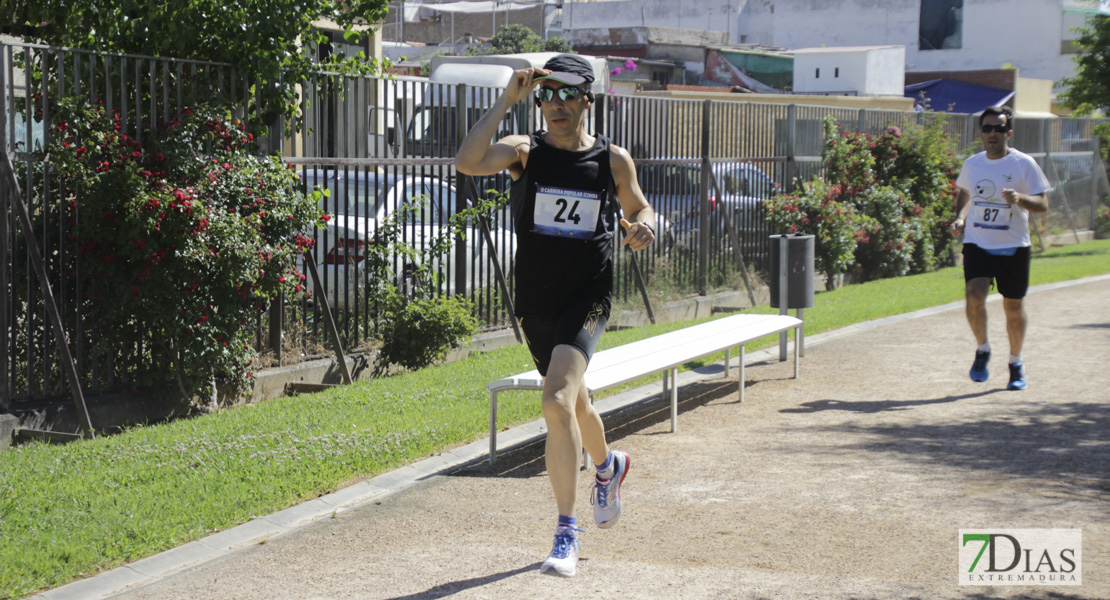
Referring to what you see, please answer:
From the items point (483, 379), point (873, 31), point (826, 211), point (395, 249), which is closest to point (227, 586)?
point (483, 379)

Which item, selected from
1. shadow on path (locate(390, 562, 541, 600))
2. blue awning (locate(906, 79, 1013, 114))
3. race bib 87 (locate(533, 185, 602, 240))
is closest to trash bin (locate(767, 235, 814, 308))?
race bib 87 (locate(533, 185, 602, 240))

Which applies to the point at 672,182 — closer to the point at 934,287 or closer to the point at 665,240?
the point at 665,240

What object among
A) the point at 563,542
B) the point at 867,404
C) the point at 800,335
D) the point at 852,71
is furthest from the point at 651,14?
the point at 563,542

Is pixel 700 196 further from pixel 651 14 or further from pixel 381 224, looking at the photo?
pixel 651 14

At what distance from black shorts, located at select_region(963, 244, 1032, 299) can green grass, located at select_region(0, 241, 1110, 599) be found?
11.8 feet

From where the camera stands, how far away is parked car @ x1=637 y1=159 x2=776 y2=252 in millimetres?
13180

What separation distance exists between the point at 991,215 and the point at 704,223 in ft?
17.9

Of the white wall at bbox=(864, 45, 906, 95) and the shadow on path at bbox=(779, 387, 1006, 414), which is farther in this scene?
the white wall at bbox=(864, 45, 906, 95)

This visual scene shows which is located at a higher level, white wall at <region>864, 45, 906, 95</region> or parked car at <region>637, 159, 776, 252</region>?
white wall at <region>864, 45, 906, 95</region>

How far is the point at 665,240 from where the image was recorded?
43.8ft

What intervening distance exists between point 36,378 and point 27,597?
3.43 meters

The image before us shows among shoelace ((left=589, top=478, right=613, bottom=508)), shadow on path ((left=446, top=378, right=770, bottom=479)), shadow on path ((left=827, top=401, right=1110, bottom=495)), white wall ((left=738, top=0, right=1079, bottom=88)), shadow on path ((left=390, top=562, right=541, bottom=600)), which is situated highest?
white wall ((left=738, top=0, right=1079, bottom=88))

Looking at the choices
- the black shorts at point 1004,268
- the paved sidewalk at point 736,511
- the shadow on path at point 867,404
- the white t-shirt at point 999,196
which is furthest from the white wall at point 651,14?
the paved sidewalk at point 736,511

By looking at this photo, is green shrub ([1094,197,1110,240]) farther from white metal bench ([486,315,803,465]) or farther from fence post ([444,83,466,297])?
fence post ([444,83,466,297])
